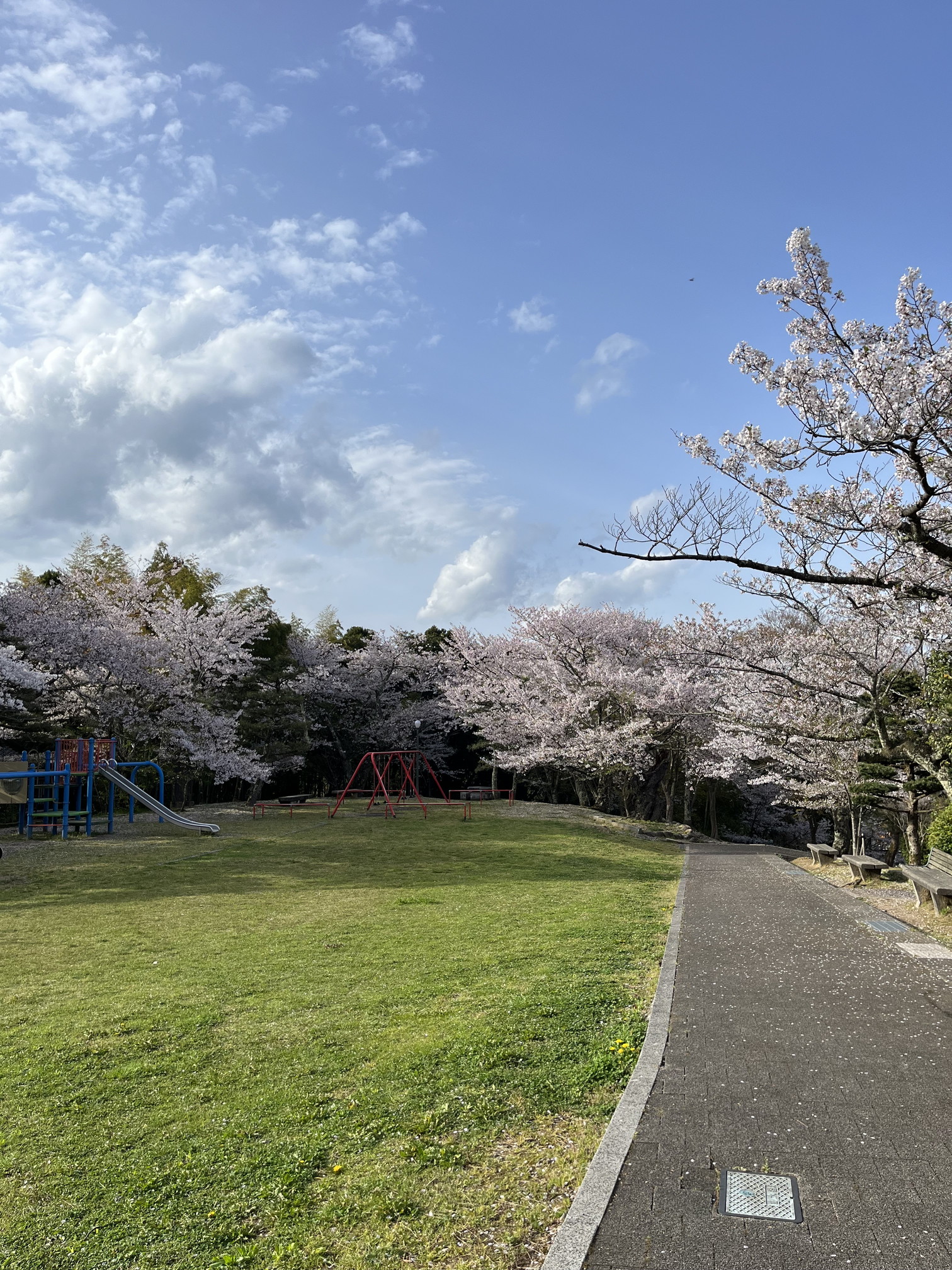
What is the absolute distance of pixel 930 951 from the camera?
724 cm

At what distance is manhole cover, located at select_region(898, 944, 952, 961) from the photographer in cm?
700

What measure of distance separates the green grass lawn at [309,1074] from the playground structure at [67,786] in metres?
7.30

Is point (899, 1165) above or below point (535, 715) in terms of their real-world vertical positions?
below

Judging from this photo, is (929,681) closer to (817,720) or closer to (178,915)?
(817,720)

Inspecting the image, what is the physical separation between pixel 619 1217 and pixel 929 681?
10.2m

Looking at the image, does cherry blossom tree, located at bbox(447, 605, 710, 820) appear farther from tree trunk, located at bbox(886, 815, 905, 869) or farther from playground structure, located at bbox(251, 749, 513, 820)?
tree trunk, located at bbox(886, 815, 905, 869)

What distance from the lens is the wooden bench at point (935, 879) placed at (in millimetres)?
8438

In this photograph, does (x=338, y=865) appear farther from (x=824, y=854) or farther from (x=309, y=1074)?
(x=309, y=1074)

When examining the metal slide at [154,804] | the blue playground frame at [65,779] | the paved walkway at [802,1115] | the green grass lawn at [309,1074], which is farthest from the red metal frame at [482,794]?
the paved walkway at [802,1115]

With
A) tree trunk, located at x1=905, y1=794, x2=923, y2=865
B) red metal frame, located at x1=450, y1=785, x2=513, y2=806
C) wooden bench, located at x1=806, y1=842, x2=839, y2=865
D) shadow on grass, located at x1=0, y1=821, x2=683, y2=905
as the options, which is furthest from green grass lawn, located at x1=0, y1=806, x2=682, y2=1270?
red metal frame, located at x1=450, y1=785, x2=513, y2=806

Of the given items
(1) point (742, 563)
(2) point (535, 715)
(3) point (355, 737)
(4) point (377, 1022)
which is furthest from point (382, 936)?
(3) point (355, 737)

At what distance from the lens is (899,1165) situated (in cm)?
336

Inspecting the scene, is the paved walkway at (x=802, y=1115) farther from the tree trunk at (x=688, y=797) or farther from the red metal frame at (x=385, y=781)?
the tree trunk at (x=688, y=797)

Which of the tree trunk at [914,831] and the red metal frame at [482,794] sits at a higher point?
the tree trunk at [914,831]
